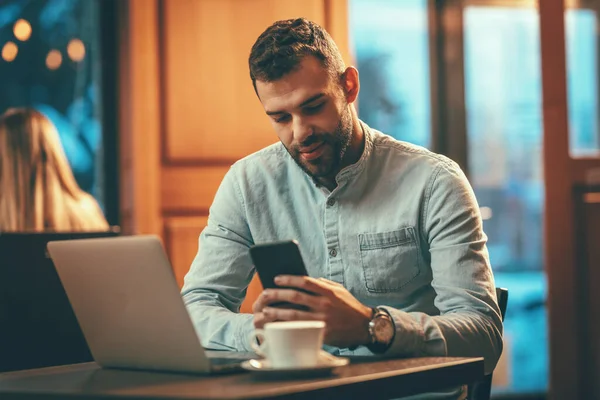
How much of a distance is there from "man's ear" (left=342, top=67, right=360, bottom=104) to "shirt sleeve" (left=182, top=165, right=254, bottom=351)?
31 cm

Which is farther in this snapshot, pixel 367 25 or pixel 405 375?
pixel 367 25

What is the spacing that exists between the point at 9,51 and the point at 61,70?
24 cm

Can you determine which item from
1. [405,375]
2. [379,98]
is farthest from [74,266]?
[379,98]

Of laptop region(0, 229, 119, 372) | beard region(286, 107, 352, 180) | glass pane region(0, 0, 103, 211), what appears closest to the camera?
beard region(286, 107, 352, 180)

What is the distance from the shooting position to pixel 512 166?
515cm

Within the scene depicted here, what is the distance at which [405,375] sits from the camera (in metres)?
1.28

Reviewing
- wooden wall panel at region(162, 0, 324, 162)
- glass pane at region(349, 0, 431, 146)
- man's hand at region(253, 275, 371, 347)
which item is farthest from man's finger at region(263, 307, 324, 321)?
glass pane at region(349, 0, 431, 146)

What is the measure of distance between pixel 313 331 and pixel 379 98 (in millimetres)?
3910

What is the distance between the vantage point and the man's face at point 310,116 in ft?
6.21

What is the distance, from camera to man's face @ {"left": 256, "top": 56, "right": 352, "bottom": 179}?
1.89 meters

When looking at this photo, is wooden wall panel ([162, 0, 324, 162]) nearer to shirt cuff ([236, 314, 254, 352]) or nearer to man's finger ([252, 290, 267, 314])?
shirt cuff ([236, 314, 254, 352])

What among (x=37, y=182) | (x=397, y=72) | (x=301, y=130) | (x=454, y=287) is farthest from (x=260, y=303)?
(x=397, y=72)

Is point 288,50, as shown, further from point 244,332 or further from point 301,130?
point 244,332

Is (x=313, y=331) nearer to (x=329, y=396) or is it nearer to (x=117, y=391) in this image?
(x=329, y=396)
